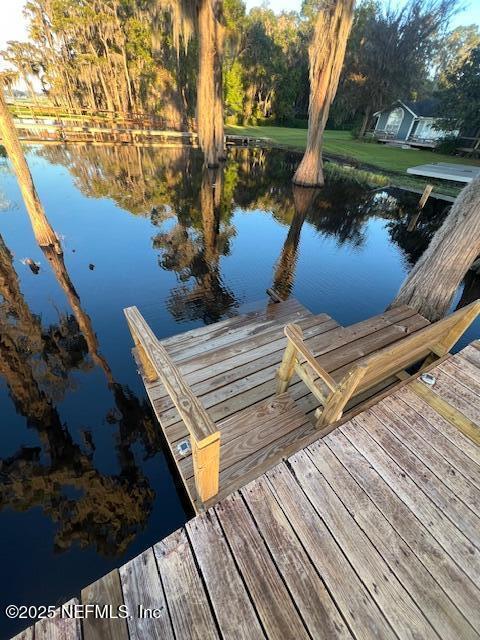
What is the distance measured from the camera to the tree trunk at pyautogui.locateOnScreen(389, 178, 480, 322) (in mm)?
4254

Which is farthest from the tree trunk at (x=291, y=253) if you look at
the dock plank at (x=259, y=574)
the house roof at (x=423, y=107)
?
the house roof at (x=423, y=107)

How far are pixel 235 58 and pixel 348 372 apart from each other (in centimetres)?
4358

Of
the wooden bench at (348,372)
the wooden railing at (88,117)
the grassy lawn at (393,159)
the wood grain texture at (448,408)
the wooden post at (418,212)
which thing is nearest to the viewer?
the wooden bench at (348,372)

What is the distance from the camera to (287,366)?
3.03 meters

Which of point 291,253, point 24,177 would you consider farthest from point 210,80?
point 24,177

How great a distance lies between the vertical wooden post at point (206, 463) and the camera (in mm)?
1662

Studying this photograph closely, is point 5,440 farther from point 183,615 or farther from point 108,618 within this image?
point 183,615

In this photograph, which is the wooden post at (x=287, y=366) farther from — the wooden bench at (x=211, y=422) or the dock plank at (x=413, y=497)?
the dock plank at (x=413, y=497)

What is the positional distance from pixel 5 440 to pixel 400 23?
1590 inches

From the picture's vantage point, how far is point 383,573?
72.4 inches

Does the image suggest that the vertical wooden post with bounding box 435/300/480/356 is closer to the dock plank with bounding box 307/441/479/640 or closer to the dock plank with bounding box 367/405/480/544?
the dock plank with bounding box 367/405/480/544

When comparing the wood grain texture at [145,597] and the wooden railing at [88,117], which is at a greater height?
Answer: the wooden railing at [88,117]

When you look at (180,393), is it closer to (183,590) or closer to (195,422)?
(195,422)

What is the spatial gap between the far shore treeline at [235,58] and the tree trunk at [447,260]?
2577 cm
